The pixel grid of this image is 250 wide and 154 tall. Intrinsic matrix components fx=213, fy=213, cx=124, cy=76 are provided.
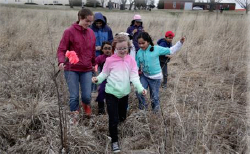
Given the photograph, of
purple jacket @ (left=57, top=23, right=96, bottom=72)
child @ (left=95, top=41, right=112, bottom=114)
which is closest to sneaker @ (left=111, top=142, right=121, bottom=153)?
child @ (left=95, top=41, right=112, bottom=114)

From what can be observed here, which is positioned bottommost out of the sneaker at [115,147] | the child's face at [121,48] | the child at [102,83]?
the sneaker at [115,147]

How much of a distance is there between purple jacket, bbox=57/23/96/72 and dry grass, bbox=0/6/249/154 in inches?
9.9

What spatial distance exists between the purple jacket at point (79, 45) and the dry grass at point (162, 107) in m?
0.25

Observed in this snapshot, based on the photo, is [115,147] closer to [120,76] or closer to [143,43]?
[120,76]

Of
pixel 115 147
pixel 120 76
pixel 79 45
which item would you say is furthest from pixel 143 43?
pixel 115 147

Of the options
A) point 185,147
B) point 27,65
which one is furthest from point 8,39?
point 185,147

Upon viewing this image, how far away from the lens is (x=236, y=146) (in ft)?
6.68

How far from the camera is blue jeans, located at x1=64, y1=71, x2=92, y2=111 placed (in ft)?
8.13

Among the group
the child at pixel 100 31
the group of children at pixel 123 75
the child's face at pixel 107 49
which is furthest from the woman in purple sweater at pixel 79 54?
the child at pixel 100 31

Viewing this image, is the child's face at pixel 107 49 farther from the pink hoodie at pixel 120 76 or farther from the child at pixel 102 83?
the pink hoodie at pixel 120 76

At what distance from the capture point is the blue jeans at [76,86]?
248 cm

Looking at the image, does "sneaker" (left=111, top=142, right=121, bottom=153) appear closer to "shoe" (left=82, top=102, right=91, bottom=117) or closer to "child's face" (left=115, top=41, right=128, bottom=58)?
"shoe" (left=82, top=102, right=91, bottom=117)

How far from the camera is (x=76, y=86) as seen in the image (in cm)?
251

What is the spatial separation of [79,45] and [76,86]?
0.48 m
